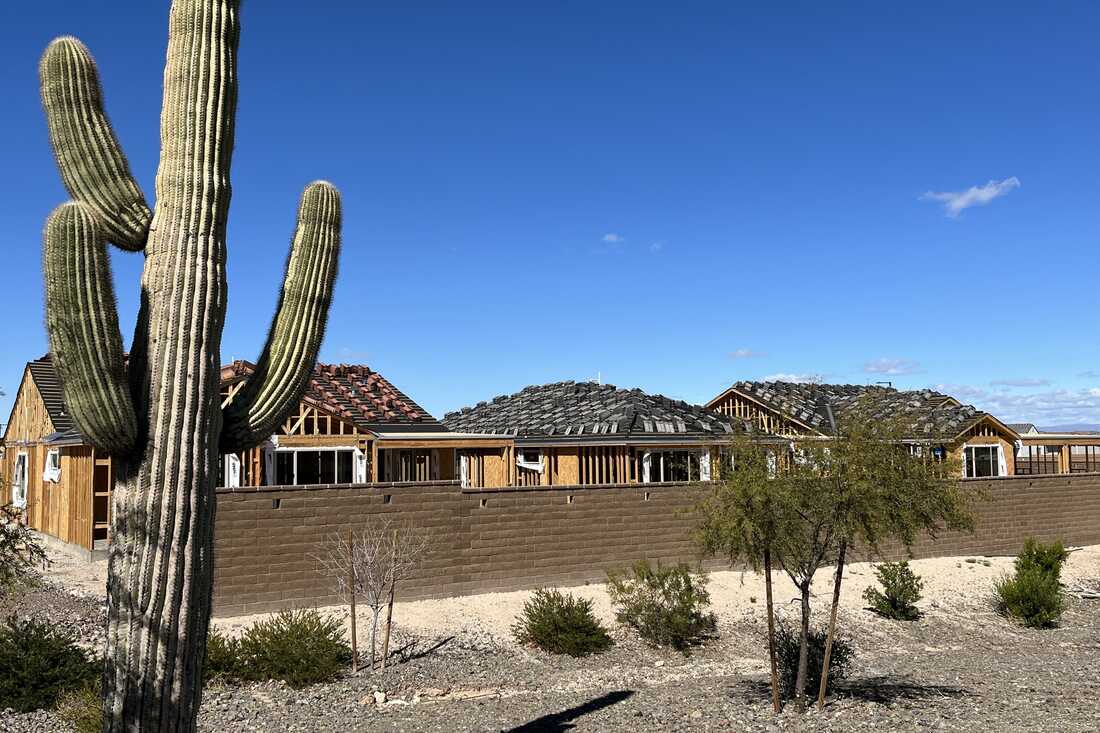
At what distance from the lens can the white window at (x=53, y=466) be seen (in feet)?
77.4

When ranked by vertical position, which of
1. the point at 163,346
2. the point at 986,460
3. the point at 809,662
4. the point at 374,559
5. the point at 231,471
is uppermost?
the point at 163,346

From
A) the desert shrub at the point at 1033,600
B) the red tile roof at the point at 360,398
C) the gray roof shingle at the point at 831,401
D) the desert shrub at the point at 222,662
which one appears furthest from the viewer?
the gray roof shingle at the point at 831,401

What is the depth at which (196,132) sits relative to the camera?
776 cm

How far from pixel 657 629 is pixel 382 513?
211 inches

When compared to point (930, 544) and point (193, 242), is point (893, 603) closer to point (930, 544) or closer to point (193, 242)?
point (930, 544)

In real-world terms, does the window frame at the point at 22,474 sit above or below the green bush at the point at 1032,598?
above

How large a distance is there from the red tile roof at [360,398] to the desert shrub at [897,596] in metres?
12.5

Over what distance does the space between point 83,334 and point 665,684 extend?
1004 centimetres

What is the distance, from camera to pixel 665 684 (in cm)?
1377

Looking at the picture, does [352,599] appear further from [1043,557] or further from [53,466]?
[1043,557]

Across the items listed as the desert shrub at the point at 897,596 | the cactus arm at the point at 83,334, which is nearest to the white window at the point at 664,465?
the desert shrub at the point at 897,596

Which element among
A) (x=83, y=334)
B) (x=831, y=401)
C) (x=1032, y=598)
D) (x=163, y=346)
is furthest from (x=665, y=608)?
(x=831, y=401)

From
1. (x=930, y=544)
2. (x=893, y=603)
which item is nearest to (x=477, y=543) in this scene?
(x=893, y=603)

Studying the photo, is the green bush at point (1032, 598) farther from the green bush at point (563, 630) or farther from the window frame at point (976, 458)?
the window frame at point (976, 458)
